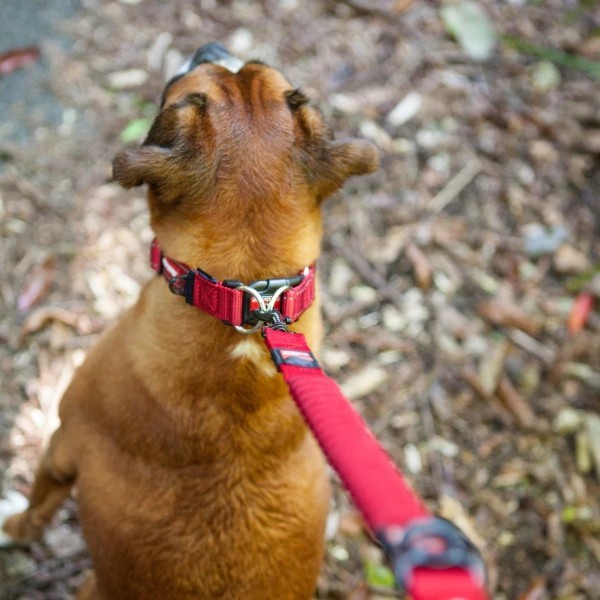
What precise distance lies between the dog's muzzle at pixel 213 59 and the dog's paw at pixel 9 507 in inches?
85.1

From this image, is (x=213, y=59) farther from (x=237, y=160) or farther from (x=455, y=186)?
(x=455, y=186)

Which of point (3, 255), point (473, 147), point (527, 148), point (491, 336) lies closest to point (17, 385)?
point (3, 255)

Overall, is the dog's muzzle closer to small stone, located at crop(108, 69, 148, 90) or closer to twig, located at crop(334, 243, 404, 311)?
twig, located at crop(334, 243, 404, 311)

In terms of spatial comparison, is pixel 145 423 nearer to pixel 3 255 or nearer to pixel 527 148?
pixel 3 255

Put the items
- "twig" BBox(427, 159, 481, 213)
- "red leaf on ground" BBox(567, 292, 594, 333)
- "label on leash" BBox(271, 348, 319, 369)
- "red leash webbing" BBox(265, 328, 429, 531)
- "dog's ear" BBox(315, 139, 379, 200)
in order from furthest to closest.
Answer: "twig" BBox(427, 159, 481, 213) → "red leaf on ground" BBox(567, 292, 594, 333) → "dog's ear" BBox(315, 139, 379, 200) → "label on leash" BBox(271, 348, 319, 369) → "red leash webbing" BBox(265, 328, 429, 531)

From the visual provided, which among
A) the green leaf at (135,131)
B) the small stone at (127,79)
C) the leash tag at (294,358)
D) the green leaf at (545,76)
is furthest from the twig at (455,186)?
the leash tag at (294,358)

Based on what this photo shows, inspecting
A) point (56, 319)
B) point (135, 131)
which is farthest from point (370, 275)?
point (56, 319)

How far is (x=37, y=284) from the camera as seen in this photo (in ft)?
13.8

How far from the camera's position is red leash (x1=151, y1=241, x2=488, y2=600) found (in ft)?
4.32

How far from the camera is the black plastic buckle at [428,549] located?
132 centimetres

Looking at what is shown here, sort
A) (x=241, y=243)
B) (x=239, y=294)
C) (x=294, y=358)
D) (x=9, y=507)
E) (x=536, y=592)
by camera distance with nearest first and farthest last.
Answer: (x=294, y=358), (x=239, y=294), (x=241, y=243), (x=9, y=507), (x=536, y=592)

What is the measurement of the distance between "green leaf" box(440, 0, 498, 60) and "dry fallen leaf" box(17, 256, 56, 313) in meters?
3.59

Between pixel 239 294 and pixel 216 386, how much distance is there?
390 mm

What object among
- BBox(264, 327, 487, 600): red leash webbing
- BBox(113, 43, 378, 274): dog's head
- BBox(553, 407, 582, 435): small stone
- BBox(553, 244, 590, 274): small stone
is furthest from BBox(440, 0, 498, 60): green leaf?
BBox(264, 327, 487, 600): red leash webbing
